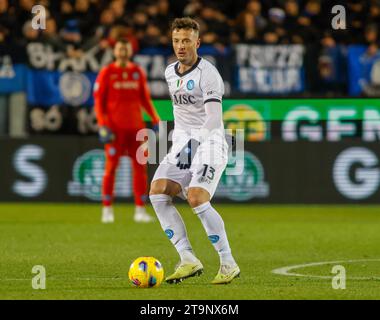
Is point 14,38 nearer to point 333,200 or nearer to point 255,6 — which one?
point 255,6

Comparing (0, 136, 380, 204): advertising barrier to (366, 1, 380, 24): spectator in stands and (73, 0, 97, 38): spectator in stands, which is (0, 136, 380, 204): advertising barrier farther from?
(366, 1, 380, 24): spectator in stands

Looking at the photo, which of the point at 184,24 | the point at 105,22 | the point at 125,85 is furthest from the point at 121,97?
the point at 184,24

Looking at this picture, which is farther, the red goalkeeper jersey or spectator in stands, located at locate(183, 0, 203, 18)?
spectator in stands, located at locate(183, 0, 203, 18)

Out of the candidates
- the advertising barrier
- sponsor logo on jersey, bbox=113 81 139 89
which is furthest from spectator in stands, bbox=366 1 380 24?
sponsor logo on jersey, bbox=113 81 139 89

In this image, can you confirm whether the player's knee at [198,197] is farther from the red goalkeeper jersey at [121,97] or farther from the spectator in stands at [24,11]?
the spectator in stands at [24,11]

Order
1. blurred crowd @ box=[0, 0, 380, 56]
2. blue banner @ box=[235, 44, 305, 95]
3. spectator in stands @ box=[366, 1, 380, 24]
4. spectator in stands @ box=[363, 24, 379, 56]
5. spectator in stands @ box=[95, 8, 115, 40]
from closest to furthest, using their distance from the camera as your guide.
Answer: blue banner @ box=[235, 44, 305, 95], blurred crowd @ box=[0, 0, 380, 56], spectator in stands @ box=[95, 8, 115, 40], spectator in stands @ box=[363, 24, 379, 56], spectator in stands @ box=[366, 1, 380, 24]

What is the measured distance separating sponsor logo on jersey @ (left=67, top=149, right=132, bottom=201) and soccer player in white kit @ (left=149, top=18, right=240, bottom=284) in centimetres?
938

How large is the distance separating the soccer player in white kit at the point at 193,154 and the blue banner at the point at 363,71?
9750mm

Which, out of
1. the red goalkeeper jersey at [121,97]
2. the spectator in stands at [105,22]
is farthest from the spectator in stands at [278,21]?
the red goalkeeper jersey at [121,97]

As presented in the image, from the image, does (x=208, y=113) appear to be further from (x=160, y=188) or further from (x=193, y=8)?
(x=193, y=8)

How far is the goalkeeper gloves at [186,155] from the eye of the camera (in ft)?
31.1

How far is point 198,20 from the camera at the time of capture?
68.3ft

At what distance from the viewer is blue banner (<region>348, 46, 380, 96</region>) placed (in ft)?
62.0

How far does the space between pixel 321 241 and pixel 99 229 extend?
308cm
